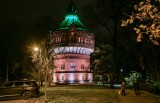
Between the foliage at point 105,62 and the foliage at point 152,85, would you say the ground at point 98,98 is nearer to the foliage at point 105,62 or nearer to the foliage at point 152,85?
the foliage at point 152,85

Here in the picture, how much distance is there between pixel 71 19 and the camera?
92.2 metres

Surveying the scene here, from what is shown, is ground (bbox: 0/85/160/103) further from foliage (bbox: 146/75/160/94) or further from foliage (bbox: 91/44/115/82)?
Answer: foliage (bbox: 91/44/115/82)

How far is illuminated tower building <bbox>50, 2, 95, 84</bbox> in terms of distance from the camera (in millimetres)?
83875

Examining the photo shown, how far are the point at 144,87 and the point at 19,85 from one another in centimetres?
1762

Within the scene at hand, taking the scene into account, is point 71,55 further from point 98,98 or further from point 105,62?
point 98,98

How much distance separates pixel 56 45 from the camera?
3386 inches

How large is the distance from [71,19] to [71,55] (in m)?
14.1

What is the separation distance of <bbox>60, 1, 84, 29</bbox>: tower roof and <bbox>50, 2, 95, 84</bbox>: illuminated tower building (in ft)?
2.84

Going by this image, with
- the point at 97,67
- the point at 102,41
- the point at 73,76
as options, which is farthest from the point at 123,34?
the point at 73,76

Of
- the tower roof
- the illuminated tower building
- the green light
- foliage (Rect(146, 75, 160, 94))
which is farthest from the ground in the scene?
the green light

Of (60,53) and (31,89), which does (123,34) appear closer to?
(31,89)

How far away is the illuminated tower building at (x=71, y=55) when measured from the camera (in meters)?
83.9

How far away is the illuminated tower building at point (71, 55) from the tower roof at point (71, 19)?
865 millimetres

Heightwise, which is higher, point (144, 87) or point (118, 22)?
point (118, 22)
